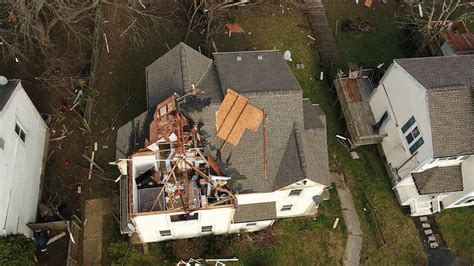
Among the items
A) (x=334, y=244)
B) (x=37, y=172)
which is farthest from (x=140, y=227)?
(x=334, y=244)

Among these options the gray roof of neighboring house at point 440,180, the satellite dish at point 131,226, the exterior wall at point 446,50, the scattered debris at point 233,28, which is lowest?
the satellite dish at point 131,226

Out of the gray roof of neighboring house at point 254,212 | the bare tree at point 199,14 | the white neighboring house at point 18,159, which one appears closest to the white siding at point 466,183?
the gray roof of neighboring house at point 254,212

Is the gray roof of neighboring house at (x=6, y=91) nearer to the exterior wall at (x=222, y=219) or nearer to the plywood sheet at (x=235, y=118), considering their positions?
the exterior wall at (x=222, y=219)

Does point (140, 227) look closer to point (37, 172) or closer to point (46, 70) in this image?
point (37, 172)

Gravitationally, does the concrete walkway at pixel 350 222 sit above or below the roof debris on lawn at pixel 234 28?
below

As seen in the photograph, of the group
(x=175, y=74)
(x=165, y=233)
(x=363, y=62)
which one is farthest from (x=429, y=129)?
(x=165, y=233)

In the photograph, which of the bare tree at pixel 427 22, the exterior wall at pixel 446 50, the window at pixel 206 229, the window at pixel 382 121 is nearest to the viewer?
the window at pixel 206 229
